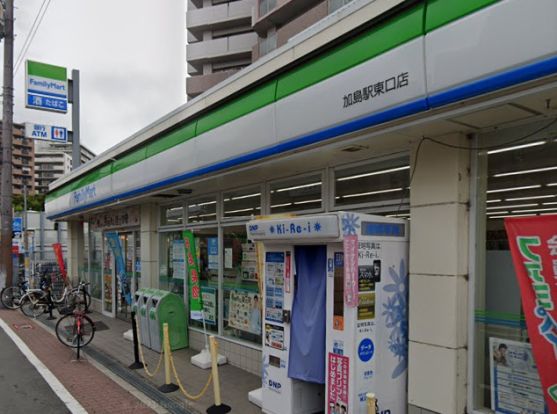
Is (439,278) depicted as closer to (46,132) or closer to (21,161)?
(46,132)

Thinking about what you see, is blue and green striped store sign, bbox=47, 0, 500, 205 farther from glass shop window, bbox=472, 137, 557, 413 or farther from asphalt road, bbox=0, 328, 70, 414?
asphalt road, bbox=0, 328, 70, 414

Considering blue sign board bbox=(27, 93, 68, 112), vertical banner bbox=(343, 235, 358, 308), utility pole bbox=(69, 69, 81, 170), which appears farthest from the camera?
utility pole bbox=(69, 69, 81, 170)

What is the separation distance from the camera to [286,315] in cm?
514

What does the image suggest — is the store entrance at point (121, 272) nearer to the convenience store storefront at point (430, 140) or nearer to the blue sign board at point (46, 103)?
the convenience store storefront at point (430, 140)

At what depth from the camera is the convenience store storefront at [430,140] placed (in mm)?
3336

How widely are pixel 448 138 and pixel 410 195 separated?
721 mm

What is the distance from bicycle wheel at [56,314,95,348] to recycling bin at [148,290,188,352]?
51.6 inches

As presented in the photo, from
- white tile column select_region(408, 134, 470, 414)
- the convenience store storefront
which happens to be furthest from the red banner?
white tile column select_region(408, 134, 470, 414)

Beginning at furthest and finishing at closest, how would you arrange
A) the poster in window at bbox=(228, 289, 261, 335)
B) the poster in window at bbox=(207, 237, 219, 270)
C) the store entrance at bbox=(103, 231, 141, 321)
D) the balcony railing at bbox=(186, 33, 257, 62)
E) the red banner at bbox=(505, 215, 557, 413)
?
the balcony railing at bbox=(186, 33, 257, 62) < the store entrance at bbox=(103, 231, 141, 321) < the poster in window at bbox=(207, 237, 219, 270) < the poster in window at bbox=(228, 289, 261, 335) < the red banner at bbox=(505, 215, 557, 413)

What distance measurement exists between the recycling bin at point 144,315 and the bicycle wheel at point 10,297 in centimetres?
852

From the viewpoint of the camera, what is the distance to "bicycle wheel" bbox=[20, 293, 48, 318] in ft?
44.1

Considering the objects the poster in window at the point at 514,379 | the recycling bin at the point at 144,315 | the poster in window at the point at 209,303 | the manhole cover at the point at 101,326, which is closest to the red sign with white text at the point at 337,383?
the poster in window at the point at 514,379

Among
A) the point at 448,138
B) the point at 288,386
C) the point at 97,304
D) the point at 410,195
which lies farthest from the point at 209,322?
the point at 97,304

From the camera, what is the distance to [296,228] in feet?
15.3
